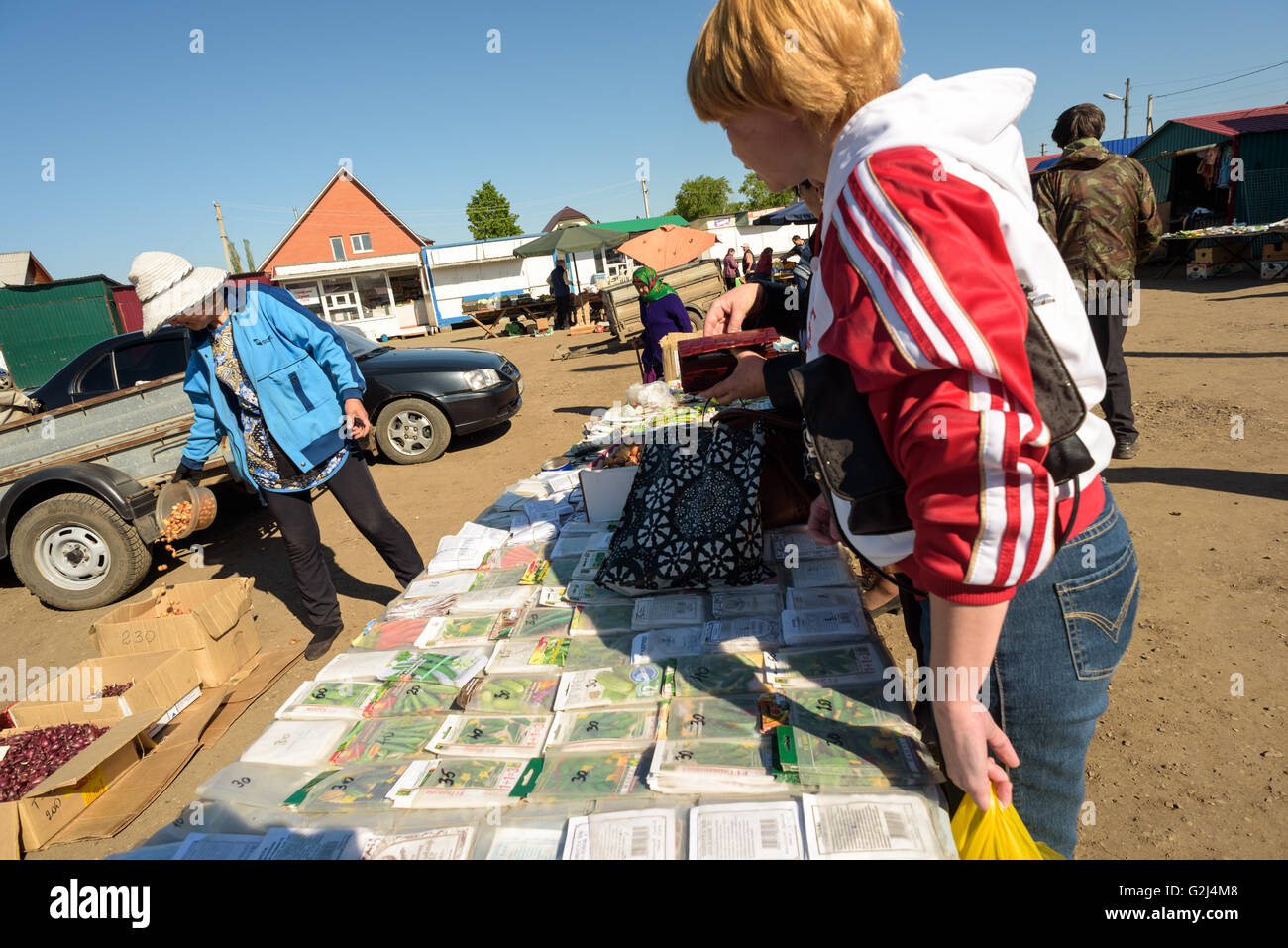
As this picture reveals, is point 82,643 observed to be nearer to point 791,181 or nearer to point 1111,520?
point 791,181

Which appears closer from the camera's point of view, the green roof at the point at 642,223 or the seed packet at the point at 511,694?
the seed packet at the point at 511,694

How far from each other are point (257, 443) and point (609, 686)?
278cm

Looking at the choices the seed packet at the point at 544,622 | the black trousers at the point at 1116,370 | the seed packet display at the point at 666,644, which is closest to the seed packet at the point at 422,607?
the seed packet at the point at 544,622

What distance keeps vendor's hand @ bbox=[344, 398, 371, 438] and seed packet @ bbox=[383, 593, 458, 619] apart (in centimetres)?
146

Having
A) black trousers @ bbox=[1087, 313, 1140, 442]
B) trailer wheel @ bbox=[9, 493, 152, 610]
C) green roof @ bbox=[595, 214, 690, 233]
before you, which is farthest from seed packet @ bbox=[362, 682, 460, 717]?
green roof @ bbox=[595, 214, 690, 233]

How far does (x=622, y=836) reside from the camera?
1320mm

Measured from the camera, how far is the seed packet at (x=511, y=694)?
1805 millimetres

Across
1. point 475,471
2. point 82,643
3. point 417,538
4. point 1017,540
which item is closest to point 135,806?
point 82,643

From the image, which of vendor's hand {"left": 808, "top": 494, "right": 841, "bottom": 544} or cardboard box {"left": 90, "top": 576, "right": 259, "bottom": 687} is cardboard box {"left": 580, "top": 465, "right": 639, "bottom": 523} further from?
cardboard box {"left": 90, "top": 576, "right": 259, "bottom": 687}

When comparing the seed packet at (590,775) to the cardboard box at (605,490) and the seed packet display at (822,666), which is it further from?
the cardboard box at (605,490)

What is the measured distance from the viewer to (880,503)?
972mm

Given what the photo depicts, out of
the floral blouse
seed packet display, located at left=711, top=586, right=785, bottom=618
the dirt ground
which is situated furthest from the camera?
the floral blouse

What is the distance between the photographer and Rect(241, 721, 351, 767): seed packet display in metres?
1.71

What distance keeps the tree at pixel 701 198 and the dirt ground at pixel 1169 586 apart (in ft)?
194
